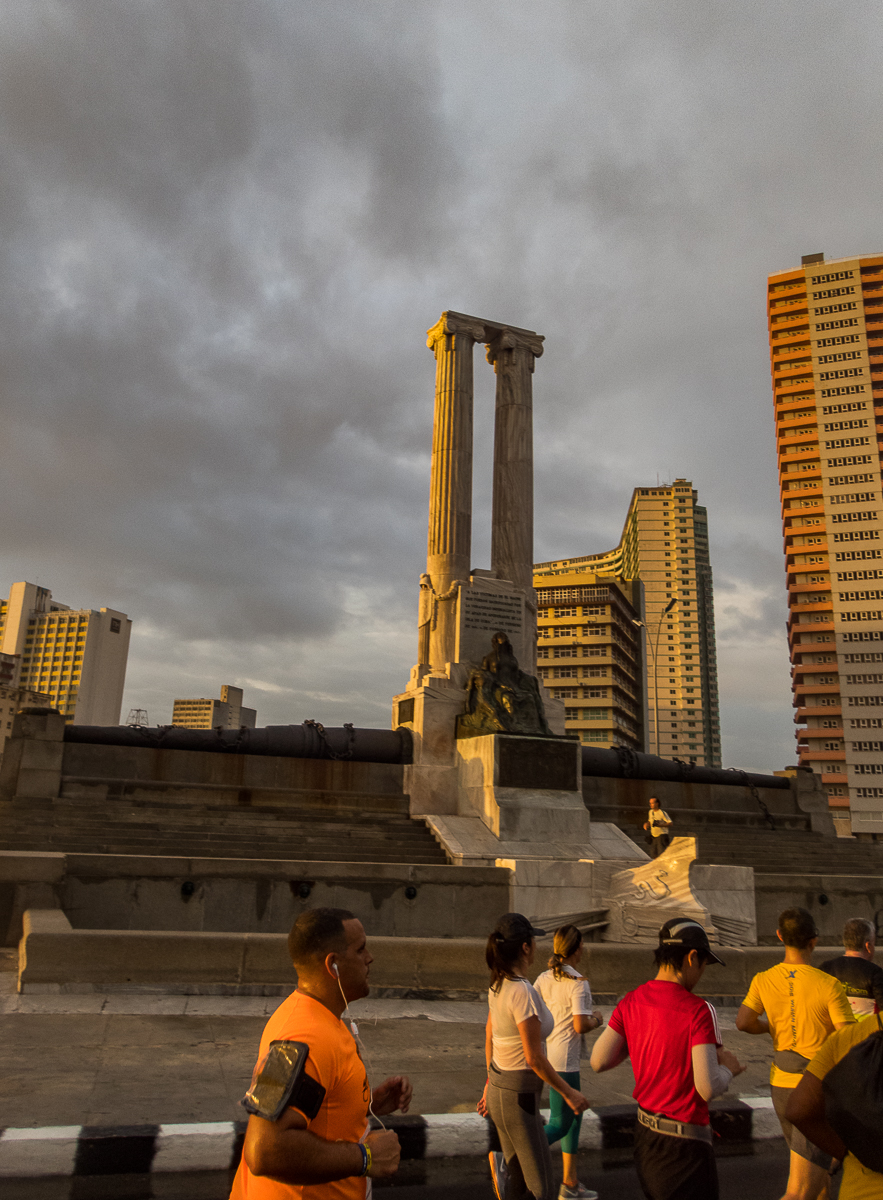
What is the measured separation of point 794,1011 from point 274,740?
13.4m

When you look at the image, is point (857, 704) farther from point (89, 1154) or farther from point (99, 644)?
point (99, 644)

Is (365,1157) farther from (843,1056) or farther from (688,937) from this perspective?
(688,937)

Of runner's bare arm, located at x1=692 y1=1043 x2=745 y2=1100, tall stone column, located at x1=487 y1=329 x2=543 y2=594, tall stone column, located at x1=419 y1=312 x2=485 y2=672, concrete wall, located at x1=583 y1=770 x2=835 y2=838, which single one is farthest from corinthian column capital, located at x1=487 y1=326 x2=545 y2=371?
runner's bare arm, located at x1=692 y1=1043 x2=745 y2=1100

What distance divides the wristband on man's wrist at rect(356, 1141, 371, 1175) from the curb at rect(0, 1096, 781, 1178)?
281 cm

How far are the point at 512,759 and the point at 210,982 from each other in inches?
336

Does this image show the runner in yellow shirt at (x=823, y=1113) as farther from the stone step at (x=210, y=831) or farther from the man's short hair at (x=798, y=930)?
the stone step at (x=210, y=831)

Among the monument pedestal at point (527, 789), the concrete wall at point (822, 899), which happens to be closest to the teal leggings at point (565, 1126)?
the concrete wall at point (822, 899)

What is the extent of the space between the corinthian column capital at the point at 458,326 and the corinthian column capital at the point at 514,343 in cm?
50

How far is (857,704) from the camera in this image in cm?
8100

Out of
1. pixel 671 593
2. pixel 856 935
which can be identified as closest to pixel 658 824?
pixel 856 935

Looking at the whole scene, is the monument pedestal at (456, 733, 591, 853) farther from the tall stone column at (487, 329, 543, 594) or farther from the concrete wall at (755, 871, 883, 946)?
the tall stone column at (487, 329, 543, 594)

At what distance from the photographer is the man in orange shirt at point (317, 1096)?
6.88ft

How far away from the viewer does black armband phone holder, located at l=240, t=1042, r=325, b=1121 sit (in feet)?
6.93

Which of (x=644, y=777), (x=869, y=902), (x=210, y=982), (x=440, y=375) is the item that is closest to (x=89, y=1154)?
(x=210, y=982)
